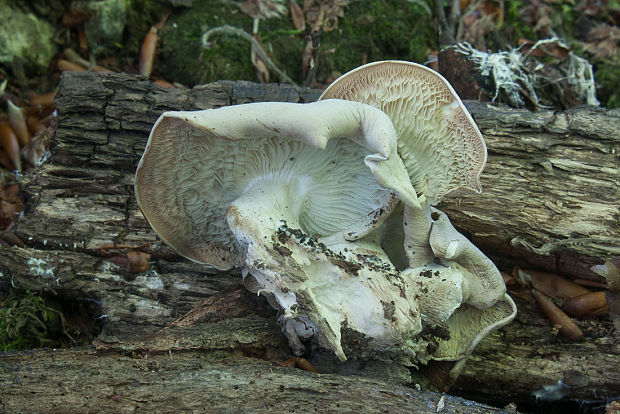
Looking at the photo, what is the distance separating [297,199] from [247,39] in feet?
8.19

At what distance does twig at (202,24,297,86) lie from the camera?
465 centimetres

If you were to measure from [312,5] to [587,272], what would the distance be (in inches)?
138

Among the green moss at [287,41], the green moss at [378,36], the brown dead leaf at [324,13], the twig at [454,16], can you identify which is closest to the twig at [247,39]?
the green moss at [287,41]

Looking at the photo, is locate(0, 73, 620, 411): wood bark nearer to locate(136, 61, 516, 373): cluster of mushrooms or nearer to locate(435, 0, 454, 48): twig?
locate(136, 61, 516, 373): cluster of mushrooms

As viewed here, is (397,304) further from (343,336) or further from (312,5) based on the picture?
(312,5)

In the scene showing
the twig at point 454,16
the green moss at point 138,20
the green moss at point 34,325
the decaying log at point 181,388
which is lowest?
the green moss at point 34,325

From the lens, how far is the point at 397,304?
2.61m

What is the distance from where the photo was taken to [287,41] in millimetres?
4883

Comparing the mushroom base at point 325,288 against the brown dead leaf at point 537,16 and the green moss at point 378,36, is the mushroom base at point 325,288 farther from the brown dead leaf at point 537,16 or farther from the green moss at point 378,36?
the brown dead leaf at point 537,16

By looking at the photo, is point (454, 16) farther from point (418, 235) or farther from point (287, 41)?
point (418, 235)

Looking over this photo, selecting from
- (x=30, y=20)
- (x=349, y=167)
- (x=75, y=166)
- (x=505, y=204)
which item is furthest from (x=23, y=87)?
(x=505, y=204)

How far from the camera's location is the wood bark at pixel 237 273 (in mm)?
3201

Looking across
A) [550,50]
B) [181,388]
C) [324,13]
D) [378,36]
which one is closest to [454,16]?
[378,36]

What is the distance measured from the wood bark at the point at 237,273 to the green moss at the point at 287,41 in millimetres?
1324
